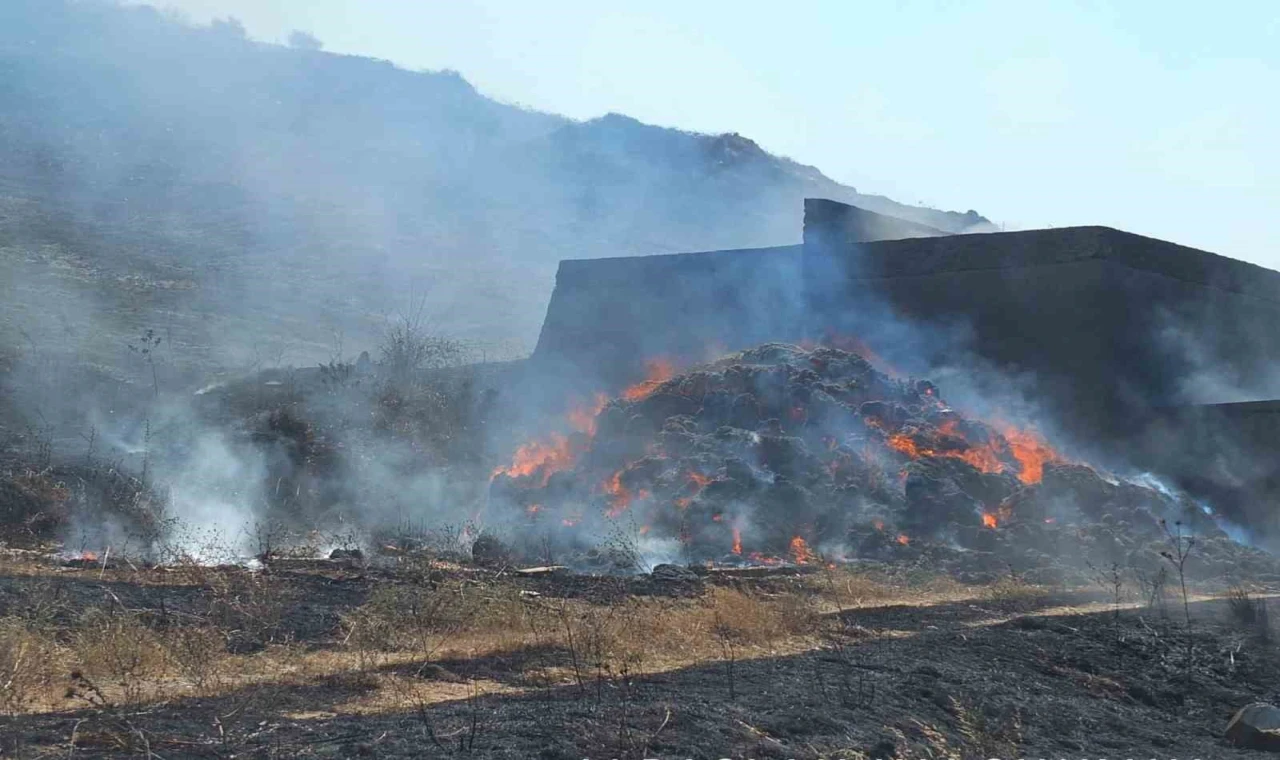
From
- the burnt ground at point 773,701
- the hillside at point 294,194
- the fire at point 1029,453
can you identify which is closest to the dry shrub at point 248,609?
the burnt ground at point 773,701

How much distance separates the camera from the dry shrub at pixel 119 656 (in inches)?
264

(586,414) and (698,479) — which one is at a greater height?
(586,414)

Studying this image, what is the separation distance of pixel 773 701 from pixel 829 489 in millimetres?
11047

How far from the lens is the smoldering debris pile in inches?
626

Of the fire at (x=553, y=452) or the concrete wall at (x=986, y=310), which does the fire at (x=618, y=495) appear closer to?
the fire at (x=553, y=452)

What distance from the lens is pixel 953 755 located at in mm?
5758

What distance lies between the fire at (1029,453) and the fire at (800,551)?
4.88m

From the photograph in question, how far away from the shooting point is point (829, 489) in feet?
56.2

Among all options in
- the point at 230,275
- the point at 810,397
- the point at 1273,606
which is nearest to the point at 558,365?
the point at 810,397

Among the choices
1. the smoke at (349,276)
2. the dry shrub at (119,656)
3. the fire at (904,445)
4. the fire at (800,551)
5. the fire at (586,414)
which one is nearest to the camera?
the dry shrub at (119,656)

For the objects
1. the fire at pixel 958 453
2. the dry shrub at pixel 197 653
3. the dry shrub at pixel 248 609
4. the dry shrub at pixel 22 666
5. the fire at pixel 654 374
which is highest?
the fire at pixel 654 374

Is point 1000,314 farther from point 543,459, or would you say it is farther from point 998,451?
point 543,459

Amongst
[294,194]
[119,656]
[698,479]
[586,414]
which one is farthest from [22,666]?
[294,194]

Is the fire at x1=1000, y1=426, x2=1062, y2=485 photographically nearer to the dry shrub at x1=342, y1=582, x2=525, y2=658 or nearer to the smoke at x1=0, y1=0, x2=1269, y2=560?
the smoke at x1=0, y1=0, x2=1269, y2=560
